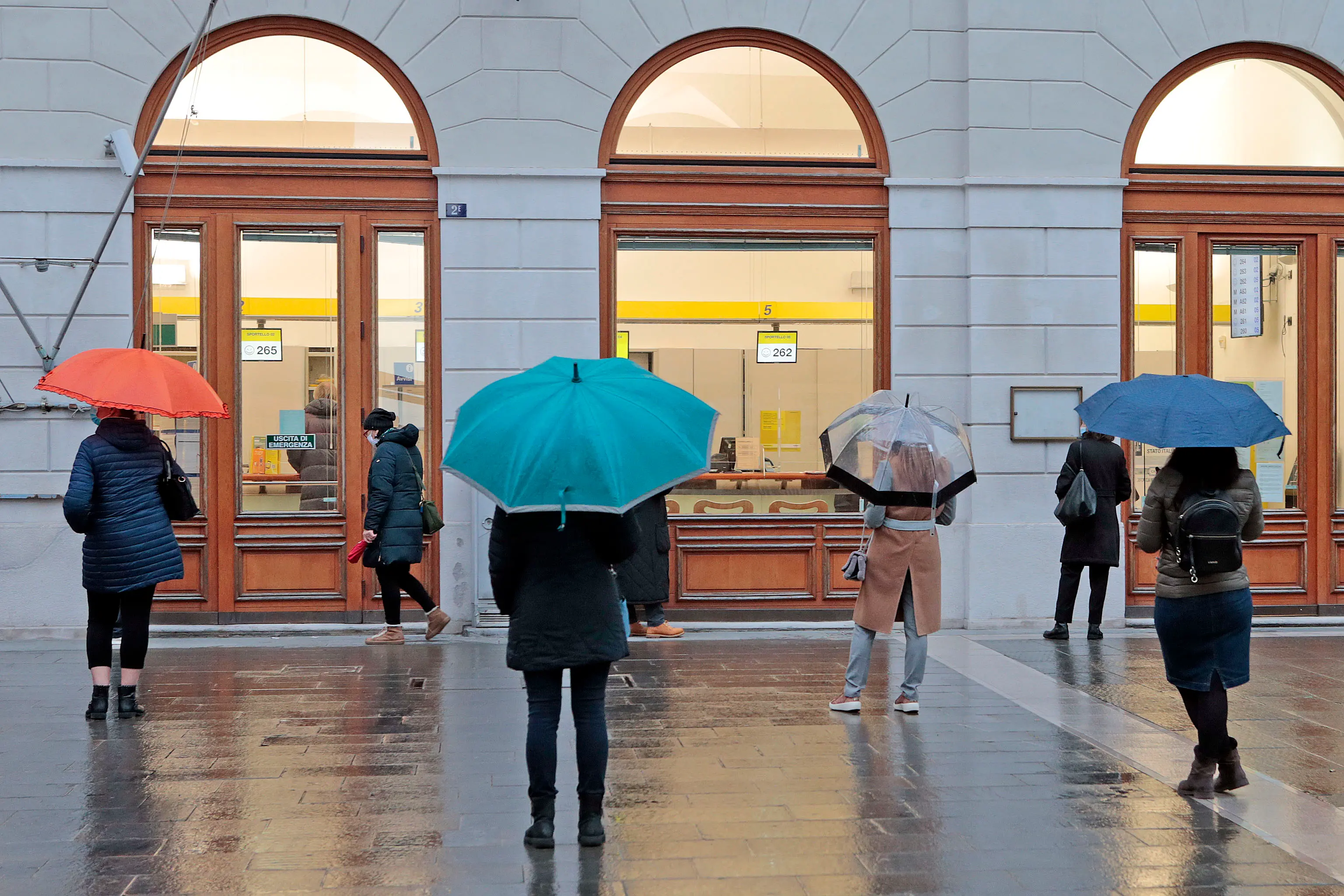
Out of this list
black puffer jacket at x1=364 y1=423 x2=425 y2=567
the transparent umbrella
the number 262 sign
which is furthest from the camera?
the number 262 sign

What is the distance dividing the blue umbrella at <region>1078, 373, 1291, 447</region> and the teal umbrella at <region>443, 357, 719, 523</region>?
1778 mm

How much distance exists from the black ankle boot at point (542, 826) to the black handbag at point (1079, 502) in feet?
20.9

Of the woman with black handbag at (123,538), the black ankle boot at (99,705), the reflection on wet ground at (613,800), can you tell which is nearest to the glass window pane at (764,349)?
the reflection on wet ground at (613,800)

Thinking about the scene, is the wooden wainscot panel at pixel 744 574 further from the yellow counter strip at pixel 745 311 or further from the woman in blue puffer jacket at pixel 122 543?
the woman in blue puffer jacket at pixel 122 543

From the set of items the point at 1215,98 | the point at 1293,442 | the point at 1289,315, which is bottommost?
the point at 1293,442

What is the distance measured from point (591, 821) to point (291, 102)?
7.89 meters

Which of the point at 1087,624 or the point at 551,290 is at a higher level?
the point at 551,290

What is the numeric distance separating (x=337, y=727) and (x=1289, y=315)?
347 inches

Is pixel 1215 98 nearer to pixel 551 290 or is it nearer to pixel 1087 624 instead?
pixel 1087 624

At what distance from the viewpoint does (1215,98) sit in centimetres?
1192

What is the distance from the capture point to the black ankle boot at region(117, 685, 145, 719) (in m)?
7.73

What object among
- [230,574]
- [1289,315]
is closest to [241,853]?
[230,574]

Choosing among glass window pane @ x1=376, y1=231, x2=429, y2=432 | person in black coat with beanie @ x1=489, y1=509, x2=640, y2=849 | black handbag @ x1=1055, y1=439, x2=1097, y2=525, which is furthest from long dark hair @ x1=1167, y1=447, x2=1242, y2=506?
glass window pane @ x1=376, y1=231, x2=429, y2=432

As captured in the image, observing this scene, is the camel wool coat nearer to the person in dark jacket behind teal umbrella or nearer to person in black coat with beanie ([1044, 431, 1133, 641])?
person in black coat with beanie ([1044, 431, 1133, 641])
